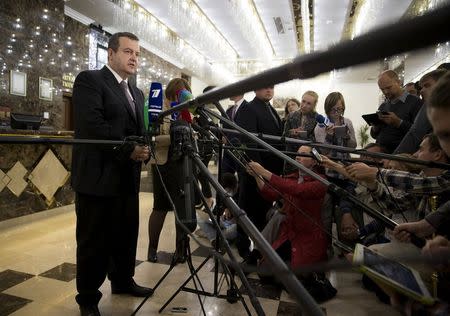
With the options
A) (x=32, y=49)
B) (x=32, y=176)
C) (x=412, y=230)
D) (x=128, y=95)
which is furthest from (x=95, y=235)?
(x=32, y=49)

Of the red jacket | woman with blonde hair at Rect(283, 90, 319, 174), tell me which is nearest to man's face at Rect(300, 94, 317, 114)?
woman with blonde hair at Rect(283, 90, 319, 174)

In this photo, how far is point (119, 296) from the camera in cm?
194

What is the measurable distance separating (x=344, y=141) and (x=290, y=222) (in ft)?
3.31

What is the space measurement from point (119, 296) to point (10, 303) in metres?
0.59

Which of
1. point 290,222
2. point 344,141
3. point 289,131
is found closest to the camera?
point 290,222

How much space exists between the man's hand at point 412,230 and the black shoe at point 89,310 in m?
1.44

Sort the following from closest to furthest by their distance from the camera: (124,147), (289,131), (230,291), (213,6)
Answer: (124,147), (230,291), (289,131), (213,6)

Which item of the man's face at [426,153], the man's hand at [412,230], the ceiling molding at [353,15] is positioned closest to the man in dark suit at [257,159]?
the man's face at [426,153]

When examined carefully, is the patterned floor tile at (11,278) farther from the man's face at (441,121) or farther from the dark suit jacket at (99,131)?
the man's face at (441,121)

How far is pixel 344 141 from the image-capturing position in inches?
111

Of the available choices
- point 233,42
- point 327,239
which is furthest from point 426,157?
point 233,42

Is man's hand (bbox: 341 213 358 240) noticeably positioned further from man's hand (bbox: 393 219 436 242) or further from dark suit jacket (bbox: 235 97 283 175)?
man's hand (bbox: 393 219 436 242)

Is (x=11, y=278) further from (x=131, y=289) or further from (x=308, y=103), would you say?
(x=308, y=103)

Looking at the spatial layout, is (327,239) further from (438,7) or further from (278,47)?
(278,47)
